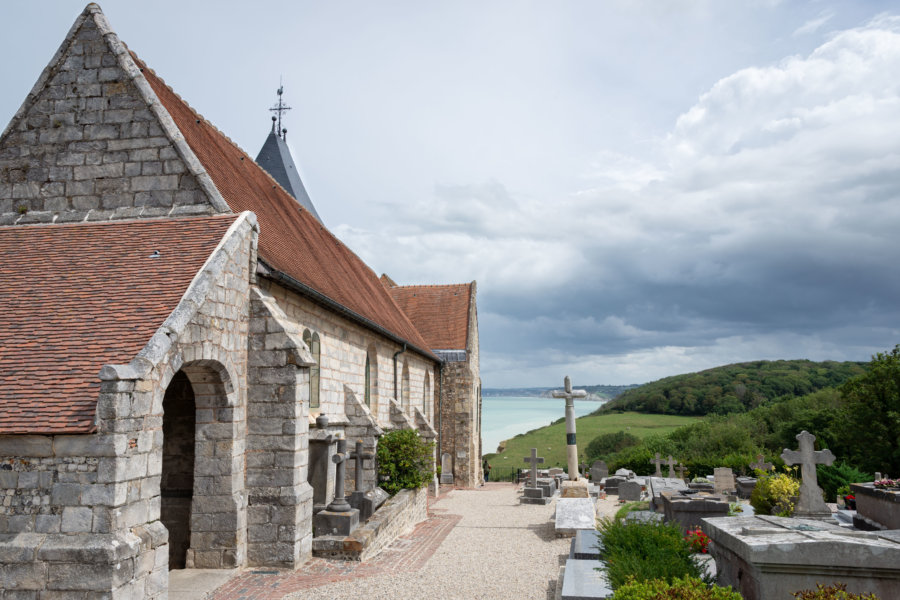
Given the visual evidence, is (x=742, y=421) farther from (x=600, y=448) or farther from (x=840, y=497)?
(x=840, y=497)

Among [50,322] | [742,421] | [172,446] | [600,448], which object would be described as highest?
[50,322]

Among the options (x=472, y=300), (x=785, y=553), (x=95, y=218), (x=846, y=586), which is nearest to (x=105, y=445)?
(x=95, y=218)

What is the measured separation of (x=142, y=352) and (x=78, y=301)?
1959 millimetres

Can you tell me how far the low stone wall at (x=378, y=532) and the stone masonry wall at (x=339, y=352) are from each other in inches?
87.8

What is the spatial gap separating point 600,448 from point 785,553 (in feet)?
164

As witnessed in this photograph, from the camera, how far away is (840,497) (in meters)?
14.0

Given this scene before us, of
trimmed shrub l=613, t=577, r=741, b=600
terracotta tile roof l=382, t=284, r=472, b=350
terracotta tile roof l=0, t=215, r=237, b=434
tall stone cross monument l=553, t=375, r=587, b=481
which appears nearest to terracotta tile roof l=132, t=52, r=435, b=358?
terracotta tile roof l=0, t=215, r=237, b=434

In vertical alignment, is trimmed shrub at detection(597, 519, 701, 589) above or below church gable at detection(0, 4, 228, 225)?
below

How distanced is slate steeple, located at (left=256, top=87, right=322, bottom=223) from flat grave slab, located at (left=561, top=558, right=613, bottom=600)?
19.5 meters

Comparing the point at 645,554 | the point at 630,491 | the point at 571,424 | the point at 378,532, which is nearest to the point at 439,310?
the point at 630,491

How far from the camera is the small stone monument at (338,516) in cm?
975

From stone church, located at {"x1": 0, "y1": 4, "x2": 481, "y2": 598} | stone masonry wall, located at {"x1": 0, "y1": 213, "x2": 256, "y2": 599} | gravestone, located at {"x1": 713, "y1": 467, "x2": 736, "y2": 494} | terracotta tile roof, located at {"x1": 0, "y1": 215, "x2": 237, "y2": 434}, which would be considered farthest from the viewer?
gravestone, located at {"x1": 713, "y1": 467, "x2": 736, "y2": 494}

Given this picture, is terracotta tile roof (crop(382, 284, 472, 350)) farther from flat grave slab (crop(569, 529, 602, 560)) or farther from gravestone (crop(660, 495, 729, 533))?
flat grave slab (crop(569, 529, 602, 560))

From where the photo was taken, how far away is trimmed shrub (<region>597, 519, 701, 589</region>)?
553cm
